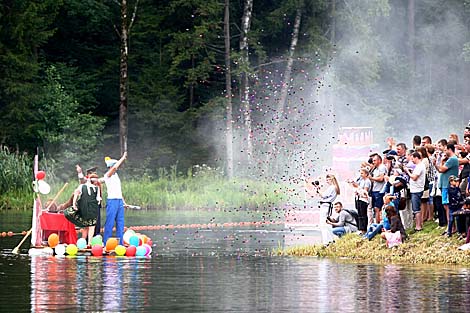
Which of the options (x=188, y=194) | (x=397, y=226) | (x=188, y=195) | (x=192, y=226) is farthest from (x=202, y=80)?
(x=397, y=226)

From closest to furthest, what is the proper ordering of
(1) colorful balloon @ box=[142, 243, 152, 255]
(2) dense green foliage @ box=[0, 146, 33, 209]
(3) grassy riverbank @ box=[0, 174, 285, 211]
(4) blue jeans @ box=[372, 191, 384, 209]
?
(1) colorful balloon @ box=[142, 243, 152, 255] → (4) blue jeans @ box=[372, 191, 384, 209] → (2) dense green foliage @ box=[0, 146, 33, 209] → (3) grassy riverbank @ box=[0, 174, 285, 211]

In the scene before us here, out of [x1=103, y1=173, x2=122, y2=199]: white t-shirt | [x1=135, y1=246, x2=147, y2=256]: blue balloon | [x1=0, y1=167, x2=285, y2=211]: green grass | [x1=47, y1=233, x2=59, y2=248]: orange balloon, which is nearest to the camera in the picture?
[x1=135, y1=246, x2=147, y2=256]: blue balloon

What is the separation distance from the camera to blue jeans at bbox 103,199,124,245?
2730 cm

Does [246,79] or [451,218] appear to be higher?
[246,79]

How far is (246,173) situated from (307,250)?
29.9 metres

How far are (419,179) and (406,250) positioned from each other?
1.52m

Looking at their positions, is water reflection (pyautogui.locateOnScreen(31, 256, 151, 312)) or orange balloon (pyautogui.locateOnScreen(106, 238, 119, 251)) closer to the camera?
water reflection (pyautogui.locateOnScreen(31, 256, 151, 312))

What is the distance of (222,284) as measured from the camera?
20734 mm

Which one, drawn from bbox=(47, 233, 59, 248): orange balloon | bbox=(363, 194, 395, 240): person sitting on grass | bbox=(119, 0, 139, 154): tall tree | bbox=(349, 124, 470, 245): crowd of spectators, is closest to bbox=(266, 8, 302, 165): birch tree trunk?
bbox=(119, 0, 139, 154): tall tree

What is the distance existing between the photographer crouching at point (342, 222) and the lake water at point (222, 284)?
1.45 metres

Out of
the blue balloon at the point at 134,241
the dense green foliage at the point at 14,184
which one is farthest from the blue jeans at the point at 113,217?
the dense green foliage at the point at 14,184

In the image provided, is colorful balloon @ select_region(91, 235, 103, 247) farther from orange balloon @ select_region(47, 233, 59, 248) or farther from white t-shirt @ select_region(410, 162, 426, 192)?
white t-shirt @ select_region(410, 162, 426, 192)

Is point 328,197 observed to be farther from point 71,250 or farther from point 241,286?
point 241,286

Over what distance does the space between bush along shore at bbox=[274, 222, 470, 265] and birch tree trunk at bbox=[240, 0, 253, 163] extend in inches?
1206
